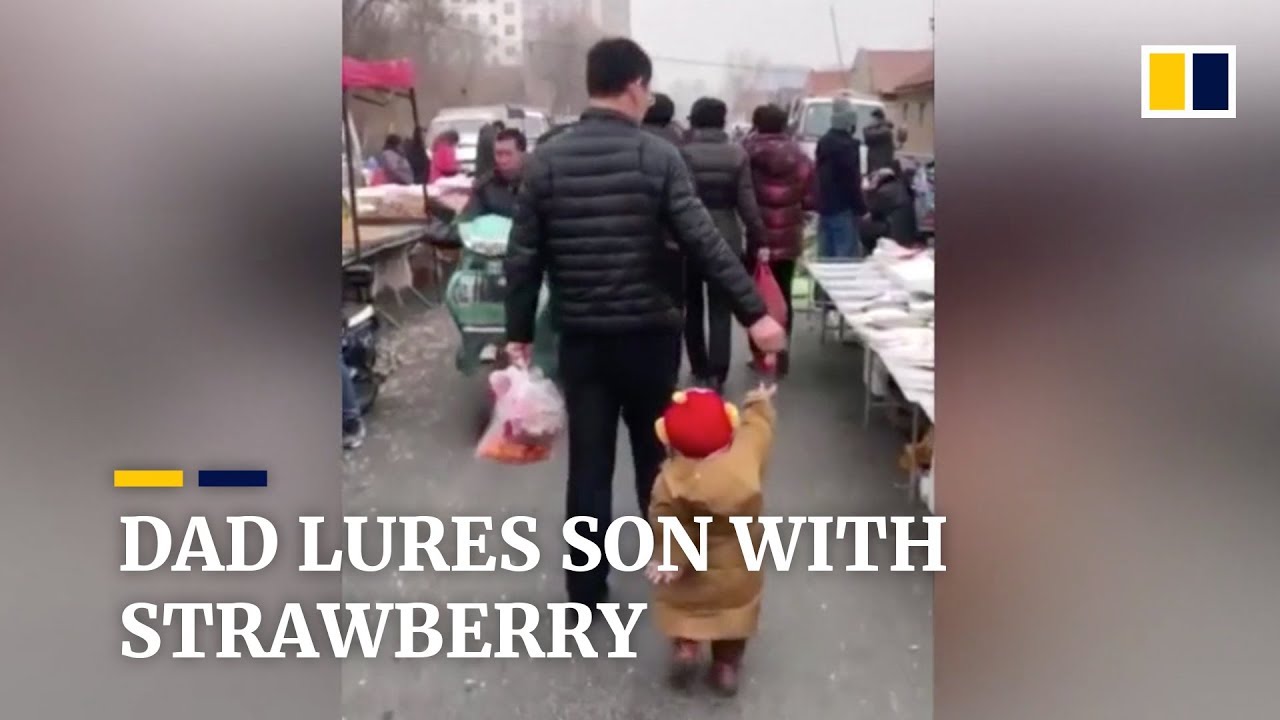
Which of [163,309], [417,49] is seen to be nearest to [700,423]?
[417,49]

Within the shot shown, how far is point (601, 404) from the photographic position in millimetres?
2057

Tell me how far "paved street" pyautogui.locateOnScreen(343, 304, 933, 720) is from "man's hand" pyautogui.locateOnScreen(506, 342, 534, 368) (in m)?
0.07

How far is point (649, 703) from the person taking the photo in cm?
207

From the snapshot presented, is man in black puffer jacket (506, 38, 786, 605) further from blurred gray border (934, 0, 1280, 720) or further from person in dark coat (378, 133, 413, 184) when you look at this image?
blurred gray border (934, 0, 1280, 720)

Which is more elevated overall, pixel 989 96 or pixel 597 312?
pixel 989 96

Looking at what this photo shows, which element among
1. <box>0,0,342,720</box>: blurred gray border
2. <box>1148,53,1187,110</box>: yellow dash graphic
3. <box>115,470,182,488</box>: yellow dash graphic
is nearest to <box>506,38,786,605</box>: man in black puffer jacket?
<box>0,0,342,720</box>: blurred gray border

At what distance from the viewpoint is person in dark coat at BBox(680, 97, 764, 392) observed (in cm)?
197

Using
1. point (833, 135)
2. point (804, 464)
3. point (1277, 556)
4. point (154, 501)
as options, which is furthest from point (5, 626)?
point (1277, 556)

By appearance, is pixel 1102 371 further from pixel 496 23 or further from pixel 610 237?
pixel 496 23

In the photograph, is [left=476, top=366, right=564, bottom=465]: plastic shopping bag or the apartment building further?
[left=476, top=366, right=564, bottom=465]: plastic shopping bag

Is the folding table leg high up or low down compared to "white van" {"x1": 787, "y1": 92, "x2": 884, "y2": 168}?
down

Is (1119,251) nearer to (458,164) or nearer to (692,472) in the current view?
(692,472)

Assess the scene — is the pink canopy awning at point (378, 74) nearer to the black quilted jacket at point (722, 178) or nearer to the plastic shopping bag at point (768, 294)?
the black quilted jacket at point (722, 178)

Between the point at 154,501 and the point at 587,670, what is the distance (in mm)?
744
